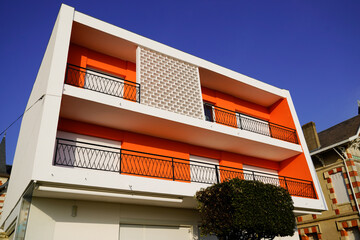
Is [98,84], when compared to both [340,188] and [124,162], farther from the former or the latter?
[340,188]

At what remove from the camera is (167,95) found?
11.0 metres

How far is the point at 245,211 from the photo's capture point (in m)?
8.12

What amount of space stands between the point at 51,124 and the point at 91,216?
9.66 feet

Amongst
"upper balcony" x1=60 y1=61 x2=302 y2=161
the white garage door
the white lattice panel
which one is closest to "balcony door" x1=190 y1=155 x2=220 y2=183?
"upper balcony" x1=60 y1=61 x2=302 y2=161

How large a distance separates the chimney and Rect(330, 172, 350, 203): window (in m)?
2.26

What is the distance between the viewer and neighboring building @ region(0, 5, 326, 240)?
8094 mm

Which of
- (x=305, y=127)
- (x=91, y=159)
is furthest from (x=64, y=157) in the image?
(x=305, y=127)

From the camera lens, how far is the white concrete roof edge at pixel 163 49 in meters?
10.6

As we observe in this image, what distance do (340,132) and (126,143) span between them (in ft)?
44.3

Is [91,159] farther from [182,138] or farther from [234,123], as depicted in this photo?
[234,123]

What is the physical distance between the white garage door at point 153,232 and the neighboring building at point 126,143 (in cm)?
3

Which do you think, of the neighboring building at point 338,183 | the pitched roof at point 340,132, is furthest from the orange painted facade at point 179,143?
the pitched roof at point 340,132

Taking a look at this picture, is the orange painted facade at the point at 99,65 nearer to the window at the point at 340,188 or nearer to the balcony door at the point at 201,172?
the balcony door at the point at 201,172

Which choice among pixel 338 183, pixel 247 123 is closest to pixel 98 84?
pixel 247 123
